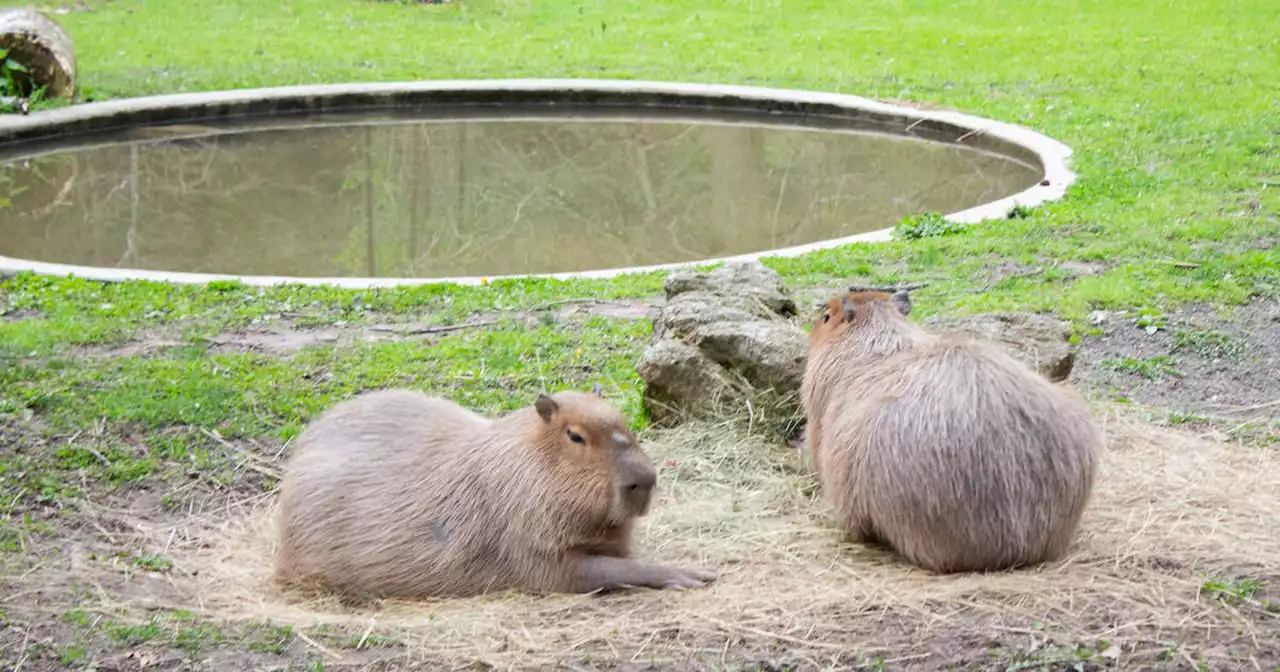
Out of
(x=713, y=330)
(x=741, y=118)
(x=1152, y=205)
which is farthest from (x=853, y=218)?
(x=713, y=330)

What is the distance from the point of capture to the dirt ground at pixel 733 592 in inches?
140

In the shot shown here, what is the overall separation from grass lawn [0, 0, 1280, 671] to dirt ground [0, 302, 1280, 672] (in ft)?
0.04

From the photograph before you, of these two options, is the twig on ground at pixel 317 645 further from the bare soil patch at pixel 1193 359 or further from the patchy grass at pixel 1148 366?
the patchy grass at pixel 1148 366

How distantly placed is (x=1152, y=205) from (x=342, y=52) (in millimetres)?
9937

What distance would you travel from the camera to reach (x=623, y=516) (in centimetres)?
413

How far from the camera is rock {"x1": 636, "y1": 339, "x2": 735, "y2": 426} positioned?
545cm

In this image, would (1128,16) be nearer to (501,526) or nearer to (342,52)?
(342,52)

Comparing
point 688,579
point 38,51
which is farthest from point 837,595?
point 38,51

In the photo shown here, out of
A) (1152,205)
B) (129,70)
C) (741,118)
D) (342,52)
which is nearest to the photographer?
(1152,205)

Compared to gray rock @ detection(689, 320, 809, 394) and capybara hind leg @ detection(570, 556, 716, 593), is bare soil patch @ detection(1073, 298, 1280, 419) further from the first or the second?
capybara hind leg @ detection(570, 556, 716, 593)

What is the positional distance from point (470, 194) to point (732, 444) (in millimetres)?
6228

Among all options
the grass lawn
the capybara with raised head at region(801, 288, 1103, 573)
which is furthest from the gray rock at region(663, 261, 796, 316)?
the capybara with raised head at region(801, 288, 1103, 573)

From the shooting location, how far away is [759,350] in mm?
5391

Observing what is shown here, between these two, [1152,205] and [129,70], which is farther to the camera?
[129,70]
